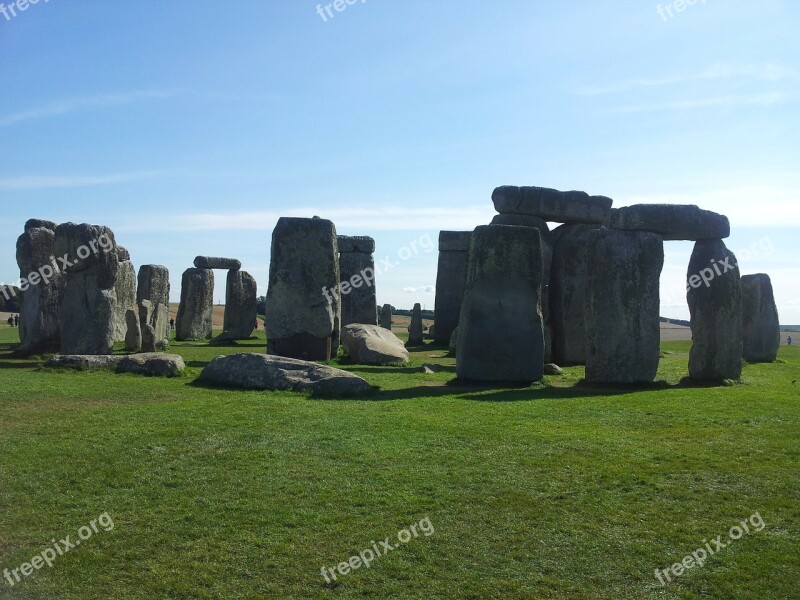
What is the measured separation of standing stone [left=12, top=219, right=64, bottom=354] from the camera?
17141mm

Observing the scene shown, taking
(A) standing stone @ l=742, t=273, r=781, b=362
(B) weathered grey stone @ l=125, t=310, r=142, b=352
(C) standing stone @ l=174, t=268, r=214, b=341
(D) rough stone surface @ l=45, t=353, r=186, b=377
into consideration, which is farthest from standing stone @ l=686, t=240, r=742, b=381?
(C) standing stone @ l=174, t=268, r=214, b=341

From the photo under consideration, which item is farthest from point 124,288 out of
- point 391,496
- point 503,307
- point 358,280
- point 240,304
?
point 391,496

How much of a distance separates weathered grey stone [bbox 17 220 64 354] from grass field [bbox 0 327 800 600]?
6872mm

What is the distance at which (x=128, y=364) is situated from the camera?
527 inches

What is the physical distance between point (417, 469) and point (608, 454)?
2064mm

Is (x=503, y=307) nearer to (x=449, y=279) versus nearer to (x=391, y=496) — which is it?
(x=391, y=496)

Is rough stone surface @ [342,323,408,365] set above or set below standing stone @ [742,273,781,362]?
below

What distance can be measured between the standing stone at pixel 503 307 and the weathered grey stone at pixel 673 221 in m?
1.57

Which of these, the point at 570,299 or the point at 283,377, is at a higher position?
the point at 570,299

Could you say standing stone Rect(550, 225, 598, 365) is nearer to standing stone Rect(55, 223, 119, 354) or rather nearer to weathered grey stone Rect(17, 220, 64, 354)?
standing stone Rect(55, 223, 119, 354)

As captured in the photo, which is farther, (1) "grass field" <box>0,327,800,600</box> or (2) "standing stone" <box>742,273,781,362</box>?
(2) "standing stone" <box>742,273,781,362</box>

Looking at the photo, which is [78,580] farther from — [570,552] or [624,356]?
[624,356]

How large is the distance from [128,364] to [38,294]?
5.16 meters

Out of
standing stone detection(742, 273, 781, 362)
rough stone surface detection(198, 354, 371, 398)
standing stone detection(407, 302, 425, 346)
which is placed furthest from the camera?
standing stone detection(407, 302, 425, 346)
